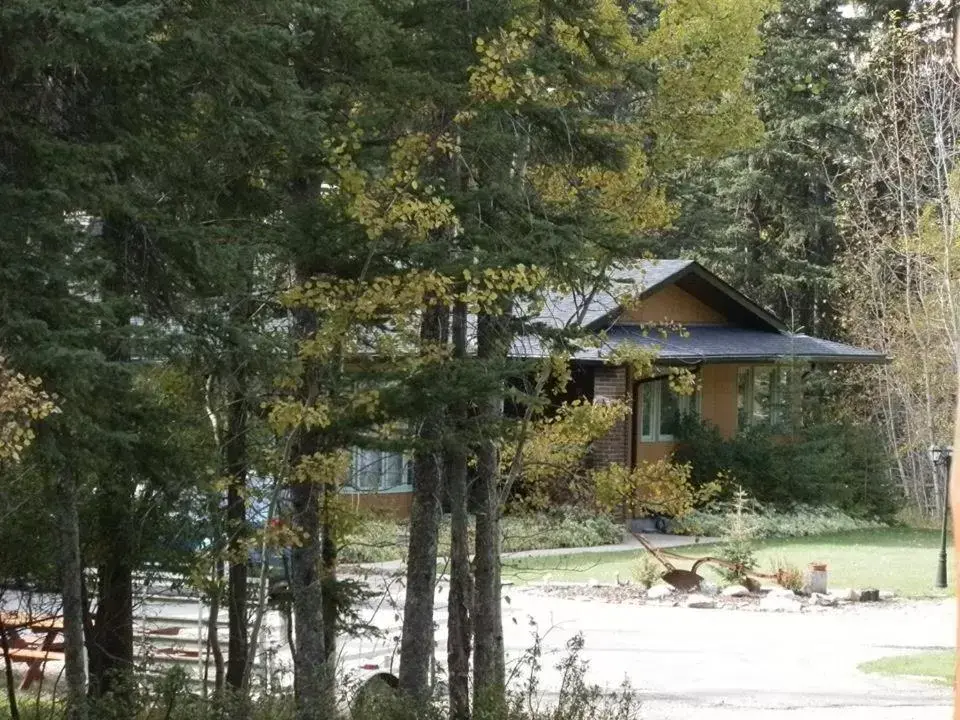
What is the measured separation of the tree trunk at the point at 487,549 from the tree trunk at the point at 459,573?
113 millimetres

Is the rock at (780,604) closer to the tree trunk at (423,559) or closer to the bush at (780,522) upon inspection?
the bush at (780,522)

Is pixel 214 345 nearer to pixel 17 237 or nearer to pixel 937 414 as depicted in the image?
pixel 17 237

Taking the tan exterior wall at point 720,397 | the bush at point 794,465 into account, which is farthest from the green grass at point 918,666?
the tan exterior wall at point 720,397

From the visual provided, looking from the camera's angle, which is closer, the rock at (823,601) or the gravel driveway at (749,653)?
the gravel driveway at (749,653)

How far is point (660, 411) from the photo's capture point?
33344 mm

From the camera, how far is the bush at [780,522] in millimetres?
30141

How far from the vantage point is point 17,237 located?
7688 millimetres

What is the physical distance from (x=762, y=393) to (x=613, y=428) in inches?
417

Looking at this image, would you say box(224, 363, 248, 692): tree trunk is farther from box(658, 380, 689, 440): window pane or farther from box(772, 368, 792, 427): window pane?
box(772, 368, 792, 427): window pane

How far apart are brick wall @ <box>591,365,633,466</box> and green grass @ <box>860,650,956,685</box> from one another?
12545 mm

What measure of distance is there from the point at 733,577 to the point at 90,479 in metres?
14.1

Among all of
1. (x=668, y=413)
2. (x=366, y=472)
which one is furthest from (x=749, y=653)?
(x=668, y=413)

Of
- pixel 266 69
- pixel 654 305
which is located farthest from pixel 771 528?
pixel 266 69

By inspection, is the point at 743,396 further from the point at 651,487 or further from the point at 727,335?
the point at 651,487
